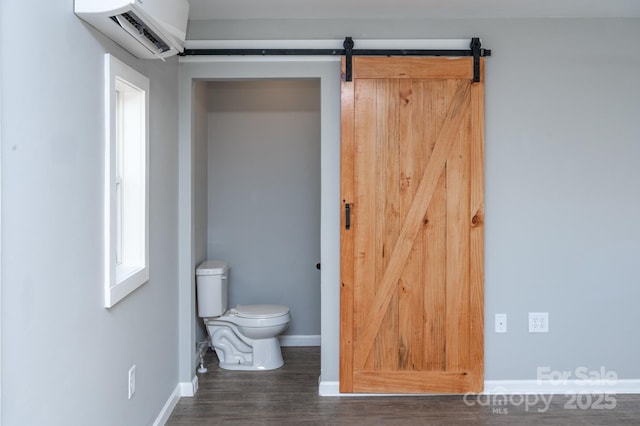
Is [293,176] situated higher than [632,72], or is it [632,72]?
[632,72]

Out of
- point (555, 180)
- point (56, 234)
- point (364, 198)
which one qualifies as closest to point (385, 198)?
point (364, 198)

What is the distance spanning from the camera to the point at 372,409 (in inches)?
125

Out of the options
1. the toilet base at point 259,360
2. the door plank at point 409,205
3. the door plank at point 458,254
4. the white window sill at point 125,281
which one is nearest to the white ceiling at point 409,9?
the door plank at point 409,205

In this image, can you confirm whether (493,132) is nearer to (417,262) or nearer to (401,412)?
(417,262)

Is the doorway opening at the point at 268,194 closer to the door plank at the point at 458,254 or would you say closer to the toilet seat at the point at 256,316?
the toilet seat at the point at 256,316

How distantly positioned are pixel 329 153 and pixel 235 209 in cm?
138

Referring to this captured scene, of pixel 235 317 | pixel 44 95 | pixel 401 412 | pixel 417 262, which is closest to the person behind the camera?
pixel 44 95

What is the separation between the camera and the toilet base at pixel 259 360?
3.91m

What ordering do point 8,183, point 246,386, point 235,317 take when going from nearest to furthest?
point 8,183, point 246,386, point 235,317

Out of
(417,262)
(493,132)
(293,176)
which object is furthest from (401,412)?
(293,176)

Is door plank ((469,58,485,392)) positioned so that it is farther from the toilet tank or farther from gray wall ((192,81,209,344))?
gray wall ((192,81,209,344))

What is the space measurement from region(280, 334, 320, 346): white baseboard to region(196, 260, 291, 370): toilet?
48 centimetres

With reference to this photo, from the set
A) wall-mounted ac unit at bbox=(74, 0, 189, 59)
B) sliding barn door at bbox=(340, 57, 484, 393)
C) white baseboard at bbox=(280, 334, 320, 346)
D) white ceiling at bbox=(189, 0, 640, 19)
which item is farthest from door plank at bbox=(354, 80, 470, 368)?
wall-mounted ac unit at bbox=(74, 0, 189, 59)

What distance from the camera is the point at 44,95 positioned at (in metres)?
1.60
